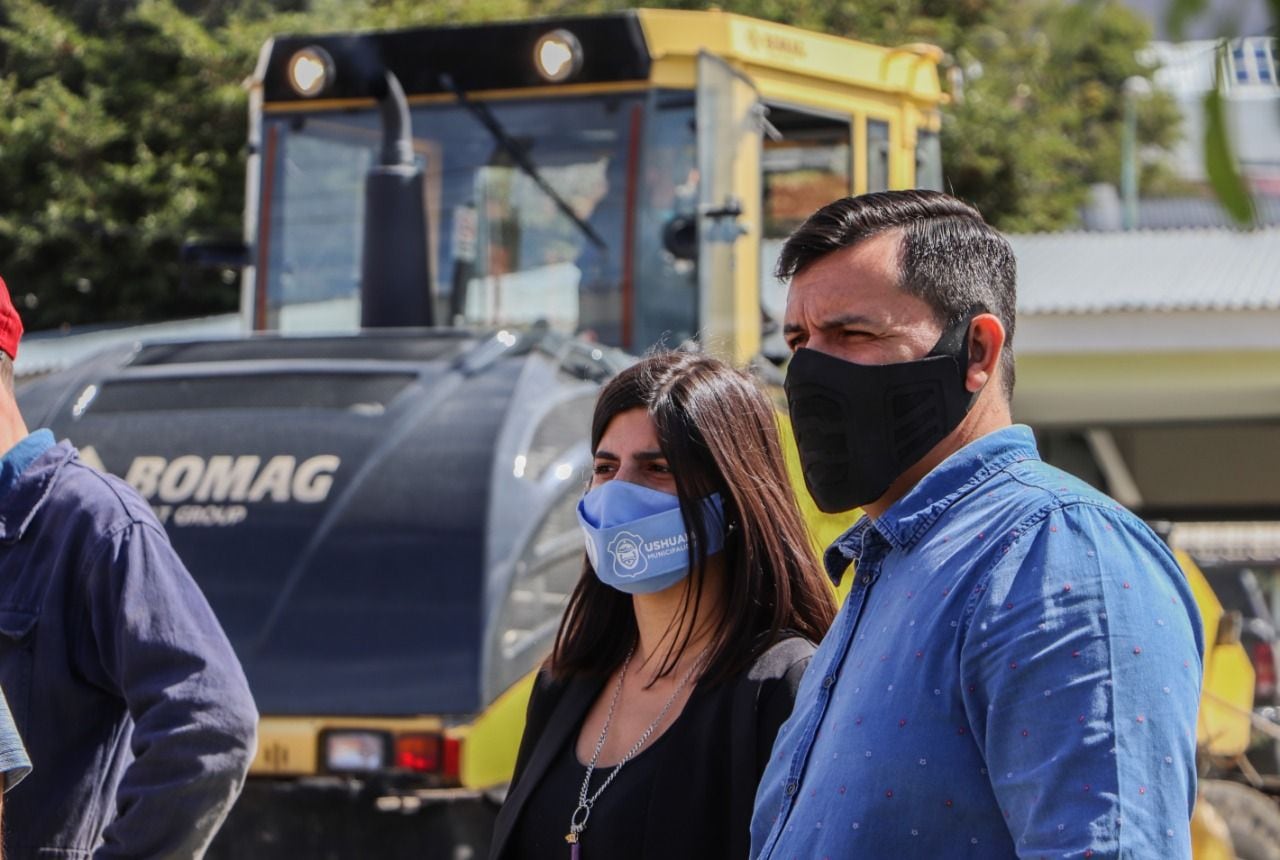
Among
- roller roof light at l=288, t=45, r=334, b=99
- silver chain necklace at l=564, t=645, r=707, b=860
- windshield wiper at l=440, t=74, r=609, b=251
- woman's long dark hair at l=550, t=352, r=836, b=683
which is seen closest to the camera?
silver chain necklace at l=564, t=645, r=707, b=860

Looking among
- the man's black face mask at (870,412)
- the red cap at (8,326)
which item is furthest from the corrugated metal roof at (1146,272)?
the man's black face mask at (870,412)

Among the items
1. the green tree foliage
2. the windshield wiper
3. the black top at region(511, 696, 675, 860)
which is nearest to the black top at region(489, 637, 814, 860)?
the black top at region(511, 696, 675, 860)

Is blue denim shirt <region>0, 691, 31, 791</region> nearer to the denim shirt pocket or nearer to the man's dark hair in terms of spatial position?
the denim shirt pocket

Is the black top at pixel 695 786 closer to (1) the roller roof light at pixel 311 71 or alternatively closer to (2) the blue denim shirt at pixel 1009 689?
(2) the blue denim shirt at pixel 1009 689

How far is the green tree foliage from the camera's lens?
1870cm

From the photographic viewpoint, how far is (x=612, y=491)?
300 cm

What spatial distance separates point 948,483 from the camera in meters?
1.96

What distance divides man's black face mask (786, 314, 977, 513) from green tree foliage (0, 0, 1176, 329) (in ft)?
53.0

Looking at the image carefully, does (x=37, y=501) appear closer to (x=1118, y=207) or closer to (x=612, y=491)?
(x=612, y=491)

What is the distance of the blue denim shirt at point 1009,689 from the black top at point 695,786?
0.69m

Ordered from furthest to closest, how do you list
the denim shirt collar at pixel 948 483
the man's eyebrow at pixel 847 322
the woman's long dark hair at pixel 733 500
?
the woman's long dark hair at pixel 733 500, the man's eyebrow at pixel 847 322, the denim shirt collar at pixel 948 483

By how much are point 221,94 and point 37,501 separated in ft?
54.6

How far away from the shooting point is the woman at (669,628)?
2.71 meters

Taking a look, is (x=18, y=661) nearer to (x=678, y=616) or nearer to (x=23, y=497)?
(x=23, y=497)
